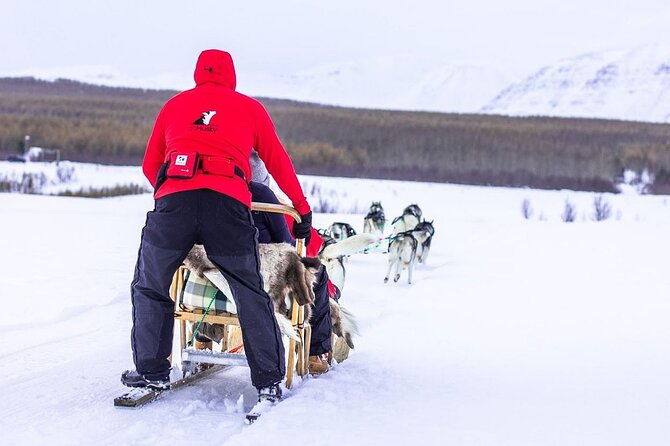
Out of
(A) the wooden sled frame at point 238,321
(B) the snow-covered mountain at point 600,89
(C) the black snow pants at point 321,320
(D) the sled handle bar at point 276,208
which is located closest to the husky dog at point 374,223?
(C) the black snow pants at point 321,320

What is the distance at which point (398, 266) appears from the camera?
26.3 feet

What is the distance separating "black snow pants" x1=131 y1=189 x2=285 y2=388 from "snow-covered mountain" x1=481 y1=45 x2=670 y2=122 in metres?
83.4

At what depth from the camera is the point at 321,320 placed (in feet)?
11.7

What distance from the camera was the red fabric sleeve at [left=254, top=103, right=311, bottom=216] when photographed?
3074 millimetres

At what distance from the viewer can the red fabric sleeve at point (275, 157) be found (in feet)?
10.1

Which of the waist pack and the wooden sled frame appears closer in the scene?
the waist pack

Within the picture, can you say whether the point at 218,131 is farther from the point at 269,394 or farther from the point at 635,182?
the point at 635,182

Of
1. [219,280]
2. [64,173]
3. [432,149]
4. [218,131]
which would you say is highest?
[432,149]

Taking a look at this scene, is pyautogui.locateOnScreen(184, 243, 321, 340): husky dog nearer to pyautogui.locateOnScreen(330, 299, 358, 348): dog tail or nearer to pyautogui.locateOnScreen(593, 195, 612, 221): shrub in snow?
pyautogui.locateOnScreen(330, 299, 358, 348): dog tail

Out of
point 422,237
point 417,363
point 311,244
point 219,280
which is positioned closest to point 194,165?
point 219,280

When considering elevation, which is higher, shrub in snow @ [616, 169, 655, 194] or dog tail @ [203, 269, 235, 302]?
shrub in snow @ [616, 169, 655, 194]

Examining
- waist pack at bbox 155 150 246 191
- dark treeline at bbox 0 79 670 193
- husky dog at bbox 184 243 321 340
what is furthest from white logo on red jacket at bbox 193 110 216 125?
dark treeline at bbox 0 79 670 193

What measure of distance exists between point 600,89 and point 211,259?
335 feet

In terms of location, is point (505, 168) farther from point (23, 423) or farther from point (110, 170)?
point (23, 423)
